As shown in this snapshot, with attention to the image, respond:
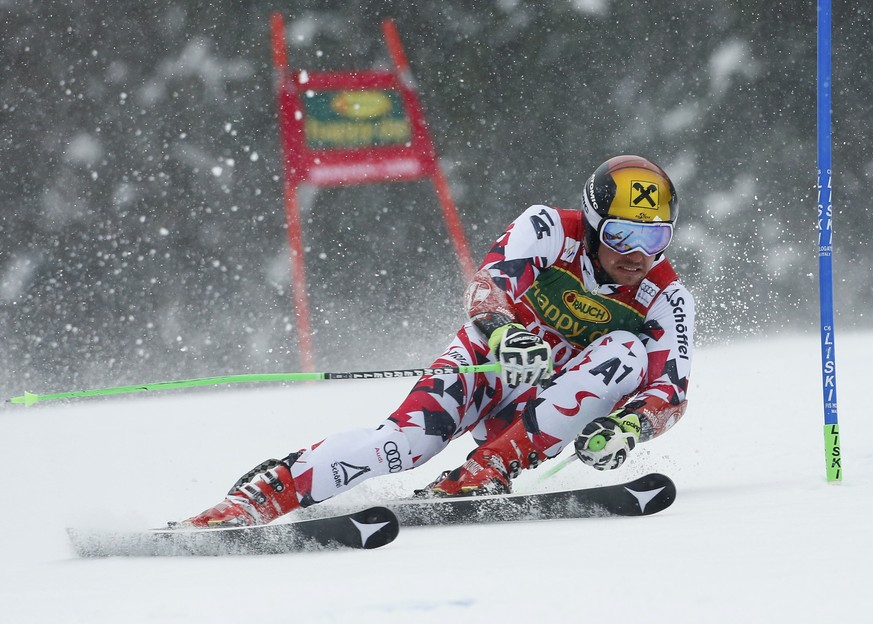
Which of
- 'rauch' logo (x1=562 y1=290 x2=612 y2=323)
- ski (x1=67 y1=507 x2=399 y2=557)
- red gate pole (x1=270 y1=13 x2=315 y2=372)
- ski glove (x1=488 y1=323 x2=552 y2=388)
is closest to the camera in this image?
ski (x1=67 y1=507 x2=399 y2=557)

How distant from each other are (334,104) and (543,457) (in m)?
4.32

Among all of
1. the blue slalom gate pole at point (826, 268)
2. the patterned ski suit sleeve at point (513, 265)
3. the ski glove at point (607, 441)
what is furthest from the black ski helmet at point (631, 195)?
the ski glove at point (607, 441)

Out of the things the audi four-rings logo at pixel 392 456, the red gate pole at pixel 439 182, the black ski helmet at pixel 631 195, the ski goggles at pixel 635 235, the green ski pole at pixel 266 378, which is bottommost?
the audi four-rings logo at pixel 392 456

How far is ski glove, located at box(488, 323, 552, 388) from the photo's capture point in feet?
8.90

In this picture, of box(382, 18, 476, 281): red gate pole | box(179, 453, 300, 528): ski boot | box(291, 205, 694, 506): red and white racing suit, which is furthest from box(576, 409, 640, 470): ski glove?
box(382, 18, 476, 281): red gate pole

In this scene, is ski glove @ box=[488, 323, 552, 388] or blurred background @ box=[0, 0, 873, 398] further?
blurred background @ box=[0, 0, 873, 398]

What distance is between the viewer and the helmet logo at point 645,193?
297 cm

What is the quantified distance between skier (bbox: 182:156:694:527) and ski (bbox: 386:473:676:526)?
115mm

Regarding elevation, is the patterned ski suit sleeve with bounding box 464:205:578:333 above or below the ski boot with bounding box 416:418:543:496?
above

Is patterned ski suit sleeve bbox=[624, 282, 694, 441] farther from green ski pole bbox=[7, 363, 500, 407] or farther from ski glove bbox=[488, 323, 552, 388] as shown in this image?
green ski pole bbox=[7, 363, 500, 407]

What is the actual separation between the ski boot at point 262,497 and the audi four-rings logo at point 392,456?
23cm

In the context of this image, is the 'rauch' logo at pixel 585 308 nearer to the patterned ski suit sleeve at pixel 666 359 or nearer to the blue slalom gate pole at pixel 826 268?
the patterned ski suit sleeve at pixel 666 359

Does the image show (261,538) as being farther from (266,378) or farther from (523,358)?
(523,358)

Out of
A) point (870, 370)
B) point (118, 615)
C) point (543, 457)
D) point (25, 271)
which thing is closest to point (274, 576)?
point (118, 615)
